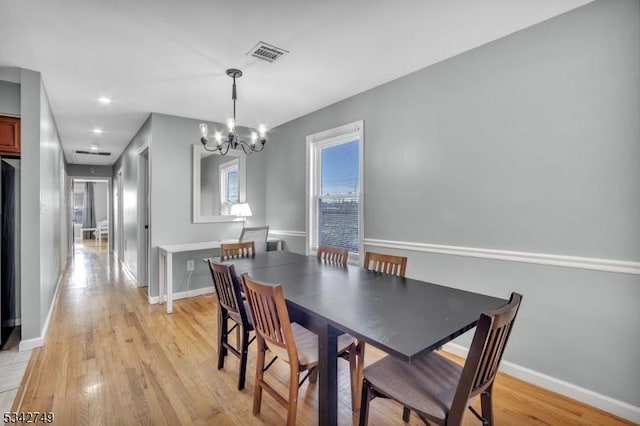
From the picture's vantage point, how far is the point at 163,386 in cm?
213

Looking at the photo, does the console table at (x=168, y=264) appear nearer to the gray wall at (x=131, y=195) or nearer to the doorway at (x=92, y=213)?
the gray wall at (x=131, y=195)

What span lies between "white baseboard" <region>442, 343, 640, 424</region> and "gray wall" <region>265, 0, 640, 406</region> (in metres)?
0.05

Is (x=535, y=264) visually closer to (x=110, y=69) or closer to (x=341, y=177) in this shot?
(x=341, y=177)

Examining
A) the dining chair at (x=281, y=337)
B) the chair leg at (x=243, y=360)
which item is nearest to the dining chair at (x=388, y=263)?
the dining chair at (x=281, y=337)

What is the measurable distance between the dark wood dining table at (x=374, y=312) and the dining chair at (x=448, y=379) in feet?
0.41

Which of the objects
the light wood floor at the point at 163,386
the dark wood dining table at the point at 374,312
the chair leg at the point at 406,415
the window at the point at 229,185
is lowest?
the light wood floor at the point at 163,386

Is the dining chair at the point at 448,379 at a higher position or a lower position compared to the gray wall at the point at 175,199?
lower

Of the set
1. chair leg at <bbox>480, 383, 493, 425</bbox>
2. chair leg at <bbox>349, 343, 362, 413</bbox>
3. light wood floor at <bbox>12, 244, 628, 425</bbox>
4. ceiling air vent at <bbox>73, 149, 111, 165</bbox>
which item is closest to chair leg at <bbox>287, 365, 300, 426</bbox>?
light wood floor at <bbox>12, 244, 628, 425</bbox>

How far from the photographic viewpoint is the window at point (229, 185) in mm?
4621

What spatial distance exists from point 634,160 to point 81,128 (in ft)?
21.2

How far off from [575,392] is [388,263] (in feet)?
4.76

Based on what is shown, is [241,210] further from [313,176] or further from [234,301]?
[234,301]

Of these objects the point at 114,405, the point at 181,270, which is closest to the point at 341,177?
the point at 181,270

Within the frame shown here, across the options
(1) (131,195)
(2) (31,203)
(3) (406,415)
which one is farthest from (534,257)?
(1) (131,195)
